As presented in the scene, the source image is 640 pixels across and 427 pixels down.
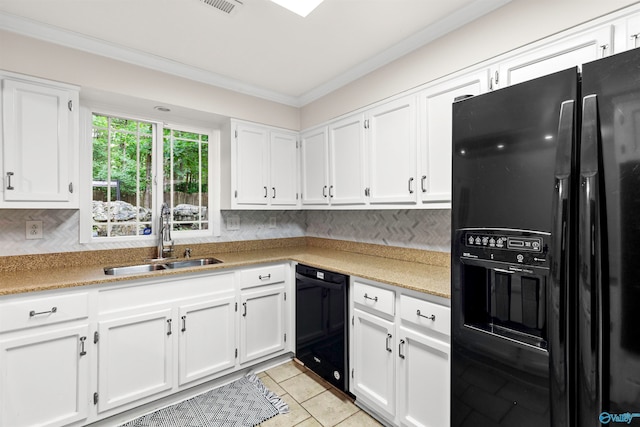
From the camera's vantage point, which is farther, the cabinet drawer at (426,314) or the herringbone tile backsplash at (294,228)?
the herringbone tile backsplash at (294,228)

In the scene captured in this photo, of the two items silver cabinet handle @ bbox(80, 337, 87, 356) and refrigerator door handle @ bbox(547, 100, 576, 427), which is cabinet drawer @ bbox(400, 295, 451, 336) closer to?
refrigerator door handle @ bbox(547, 100, 576, 427)

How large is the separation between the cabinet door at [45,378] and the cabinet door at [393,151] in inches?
84.4

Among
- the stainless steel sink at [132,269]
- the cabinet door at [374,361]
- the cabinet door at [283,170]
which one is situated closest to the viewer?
the cabinet door at [374,361]

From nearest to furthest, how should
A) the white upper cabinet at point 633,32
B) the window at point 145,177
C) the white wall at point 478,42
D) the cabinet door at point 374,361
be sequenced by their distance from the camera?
the white upper cabinet at point 633,32 → the white wall at point 478,42 → the cabinet door at point 374,361 → the window at point 145,177

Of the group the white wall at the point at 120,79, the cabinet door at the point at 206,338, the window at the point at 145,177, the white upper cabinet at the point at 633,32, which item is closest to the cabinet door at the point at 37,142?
the white wall at the point at 120,79

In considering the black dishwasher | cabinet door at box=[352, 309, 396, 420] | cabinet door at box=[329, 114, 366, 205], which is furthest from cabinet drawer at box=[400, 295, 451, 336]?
cabinet door at box=[329, 114, 366, 205]

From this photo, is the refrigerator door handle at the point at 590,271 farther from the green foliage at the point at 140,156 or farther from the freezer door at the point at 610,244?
the green foliage at the point at 140,156

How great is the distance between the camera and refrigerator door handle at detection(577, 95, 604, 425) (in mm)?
892

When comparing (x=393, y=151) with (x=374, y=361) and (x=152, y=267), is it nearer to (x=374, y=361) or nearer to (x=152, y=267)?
(x=374, y=361)

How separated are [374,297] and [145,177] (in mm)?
2210

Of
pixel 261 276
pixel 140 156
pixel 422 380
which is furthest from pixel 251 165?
pixel 422 380

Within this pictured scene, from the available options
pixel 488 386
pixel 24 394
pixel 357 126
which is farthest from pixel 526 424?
pixel 24 394

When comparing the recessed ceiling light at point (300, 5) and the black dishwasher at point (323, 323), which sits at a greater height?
the recessed ceiling light at point (300, 5)

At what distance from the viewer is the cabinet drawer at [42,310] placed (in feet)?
5.19
